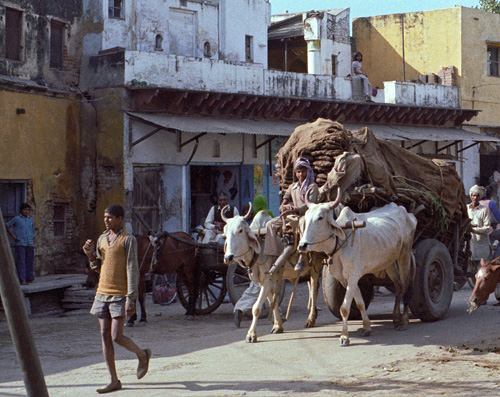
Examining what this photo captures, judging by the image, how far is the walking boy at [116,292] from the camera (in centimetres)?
803

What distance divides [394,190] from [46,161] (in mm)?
10624

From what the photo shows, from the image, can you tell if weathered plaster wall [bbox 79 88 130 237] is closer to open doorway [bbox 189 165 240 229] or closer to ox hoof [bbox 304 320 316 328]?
open doorway [bbox 189 165 240 229]

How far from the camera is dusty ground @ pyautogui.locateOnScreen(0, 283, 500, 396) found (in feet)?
26.3

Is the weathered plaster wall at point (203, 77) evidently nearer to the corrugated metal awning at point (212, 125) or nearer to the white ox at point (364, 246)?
the corrugated metal awning at point (212, 125)

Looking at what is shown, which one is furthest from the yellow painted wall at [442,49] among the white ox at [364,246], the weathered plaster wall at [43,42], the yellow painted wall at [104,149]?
the white ox at [364,246]

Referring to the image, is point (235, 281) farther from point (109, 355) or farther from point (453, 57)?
point (453, 57)

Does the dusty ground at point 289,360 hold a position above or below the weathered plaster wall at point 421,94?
below

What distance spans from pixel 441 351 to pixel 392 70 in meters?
25.2

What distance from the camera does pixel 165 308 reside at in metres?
15.9

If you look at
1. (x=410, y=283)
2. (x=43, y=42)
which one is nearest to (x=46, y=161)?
(x=43, y=42)

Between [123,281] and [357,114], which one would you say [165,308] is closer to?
[123,281]

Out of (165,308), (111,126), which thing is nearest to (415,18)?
(111,126)

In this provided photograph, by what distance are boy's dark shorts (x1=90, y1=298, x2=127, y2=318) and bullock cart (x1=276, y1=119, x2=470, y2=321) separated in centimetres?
306

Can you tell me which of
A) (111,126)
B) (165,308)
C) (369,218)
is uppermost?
(111,126)
